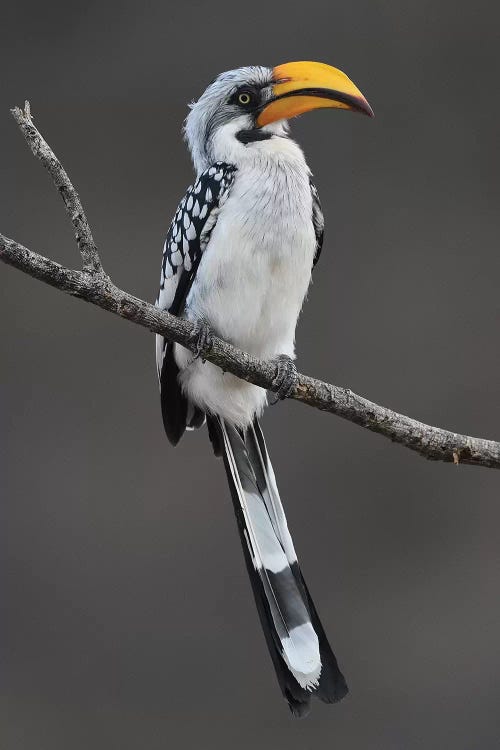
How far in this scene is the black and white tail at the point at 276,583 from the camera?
4.75 feet

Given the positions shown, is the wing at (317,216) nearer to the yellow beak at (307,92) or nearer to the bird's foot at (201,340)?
the yellow beak at (307,92)

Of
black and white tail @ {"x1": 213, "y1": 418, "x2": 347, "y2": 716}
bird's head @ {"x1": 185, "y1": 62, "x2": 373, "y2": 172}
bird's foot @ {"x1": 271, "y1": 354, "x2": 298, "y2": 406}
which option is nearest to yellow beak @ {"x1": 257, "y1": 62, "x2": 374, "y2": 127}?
bird's head @ {"x1": 185, "y1": 62, "x2": 373, "y2": 172}

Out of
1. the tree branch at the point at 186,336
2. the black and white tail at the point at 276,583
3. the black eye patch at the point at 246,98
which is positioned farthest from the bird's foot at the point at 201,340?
the black eye patch at the point at 246,98

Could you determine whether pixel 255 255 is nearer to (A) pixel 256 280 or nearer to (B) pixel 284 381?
(A) pixel 256 280

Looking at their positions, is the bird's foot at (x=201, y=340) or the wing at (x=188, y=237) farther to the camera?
the wing at (x=188, y=237)

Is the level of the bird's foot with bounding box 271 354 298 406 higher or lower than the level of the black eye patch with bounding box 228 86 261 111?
lower

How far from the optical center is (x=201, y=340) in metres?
1.30

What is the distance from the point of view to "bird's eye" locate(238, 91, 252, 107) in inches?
61.9

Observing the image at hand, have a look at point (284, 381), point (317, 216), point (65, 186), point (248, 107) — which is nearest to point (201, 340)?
point (284, 381)

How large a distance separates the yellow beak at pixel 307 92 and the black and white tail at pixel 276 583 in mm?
493

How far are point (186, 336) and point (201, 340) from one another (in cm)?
3

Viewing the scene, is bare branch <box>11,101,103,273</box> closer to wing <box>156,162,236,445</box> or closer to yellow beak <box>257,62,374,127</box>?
wing <box>156,162,236,445</box>

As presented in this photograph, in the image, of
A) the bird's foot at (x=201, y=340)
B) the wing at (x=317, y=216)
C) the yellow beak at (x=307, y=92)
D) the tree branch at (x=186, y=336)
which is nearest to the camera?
the tree branch at (x=186, y=336)

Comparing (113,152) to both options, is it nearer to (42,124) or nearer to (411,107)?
(42,124)
